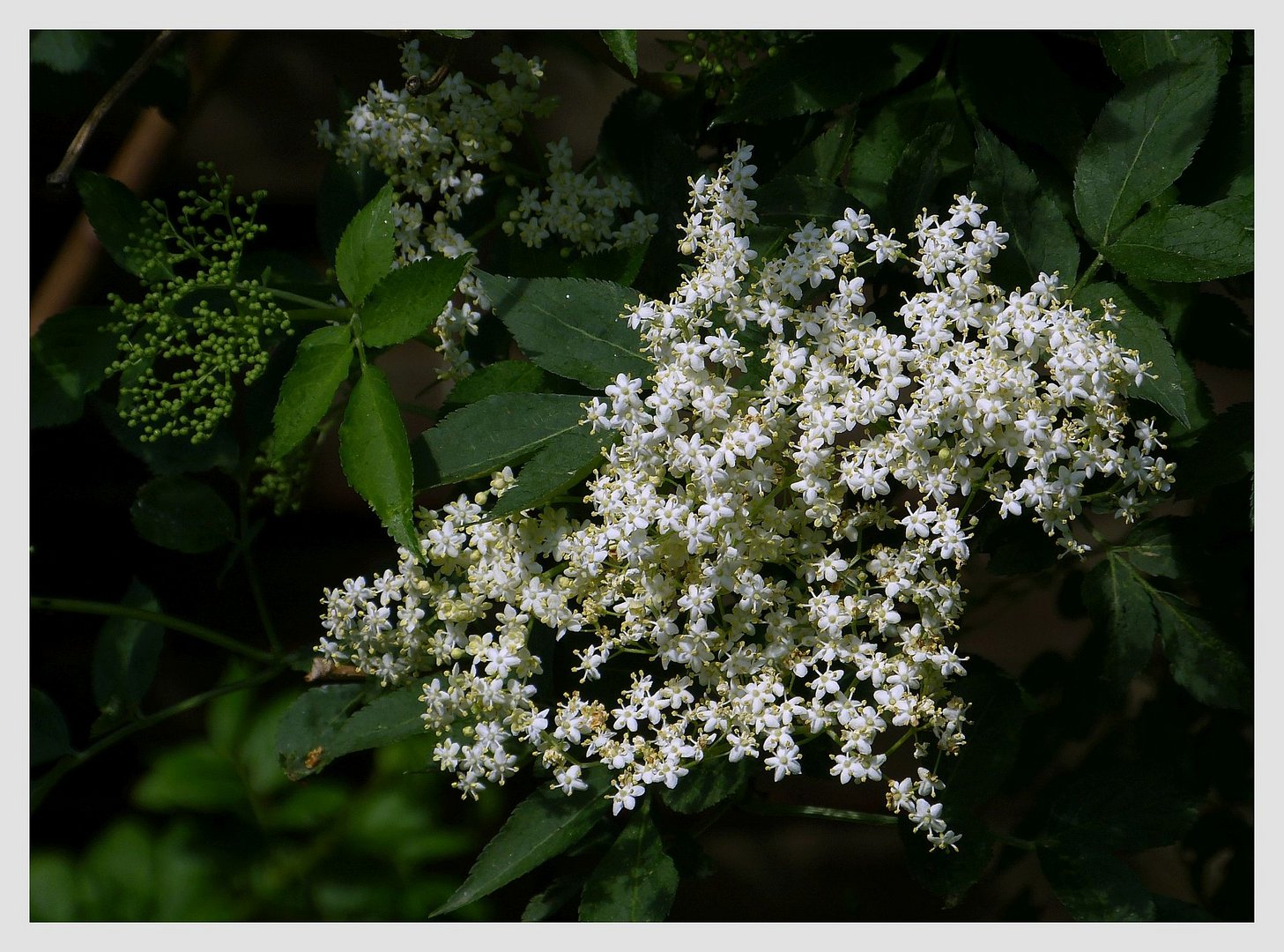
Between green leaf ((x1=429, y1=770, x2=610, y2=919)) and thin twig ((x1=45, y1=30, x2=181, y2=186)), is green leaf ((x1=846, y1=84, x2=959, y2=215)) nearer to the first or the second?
green leaf ((x1=429, y1=770, x2=610, y2=919))

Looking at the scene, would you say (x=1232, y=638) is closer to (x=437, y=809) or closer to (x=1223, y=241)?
(x=1223, y=241)

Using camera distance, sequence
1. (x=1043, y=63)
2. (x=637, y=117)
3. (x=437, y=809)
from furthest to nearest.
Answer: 1. (x=437, y=809)
2. (x=637, y=117)
3. (x=1043, y=63)

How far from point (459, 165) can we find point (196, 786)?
783mm

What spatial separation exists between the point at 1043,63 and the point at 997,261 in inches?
8.8

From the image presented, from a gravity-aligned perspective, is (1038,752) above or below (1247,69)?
below

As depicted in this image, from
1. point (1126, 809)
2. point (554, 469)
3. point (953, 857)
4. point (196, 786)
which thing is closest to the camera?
point (554, 469)

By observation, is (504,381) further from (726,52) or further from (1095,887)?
(1095,887)

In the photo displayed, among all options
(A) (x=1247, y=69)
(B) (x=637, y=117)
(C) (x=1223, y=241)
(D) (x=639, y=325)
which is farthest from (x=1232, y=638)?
(B) (x=637, y=117)

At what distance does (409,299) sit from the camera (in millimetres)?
878

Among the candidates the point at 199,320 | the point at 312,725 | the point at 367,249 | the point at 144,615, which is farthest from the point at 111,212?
the point at 312,725

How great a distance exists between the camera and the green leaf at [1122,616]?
3.00 ft

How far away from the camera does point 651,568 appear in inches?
31.5

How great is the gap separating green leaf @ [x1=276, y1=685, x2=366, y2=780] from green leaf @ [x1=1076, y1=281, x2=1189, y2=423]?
799mm

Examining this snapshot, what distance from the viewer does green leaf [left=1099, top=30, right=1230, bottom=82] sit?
2.79 feet
